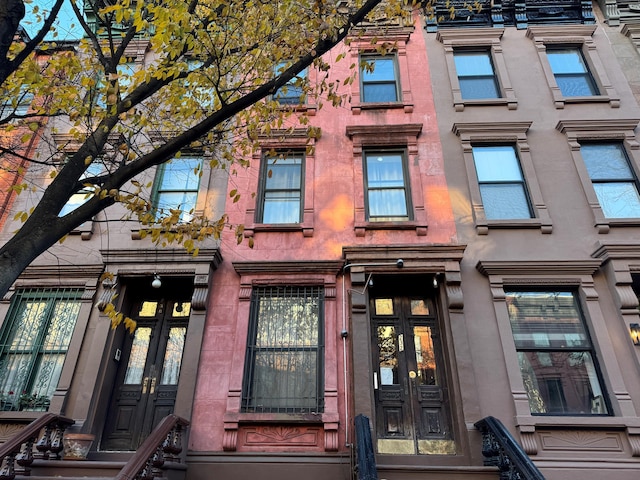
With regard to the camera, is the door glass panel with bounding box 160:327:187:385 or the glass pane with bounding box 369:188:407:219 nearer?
the door glass panel with bounding box 160:327:187:385

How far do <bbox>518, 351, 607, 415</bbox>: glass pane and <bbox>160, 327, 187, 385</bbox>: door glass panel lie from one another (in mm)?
6091

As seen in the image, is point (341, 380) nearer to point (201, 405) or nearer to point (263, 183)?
point (201, 405)

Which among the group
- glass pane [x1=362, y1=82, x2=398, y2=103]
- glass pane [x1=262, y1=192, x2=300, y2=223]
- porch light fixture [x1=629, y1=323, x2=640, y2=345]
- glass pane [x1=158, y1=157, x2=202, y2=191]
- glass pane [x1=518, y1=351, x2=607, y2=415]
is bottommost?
glass pane [x1=518, y1=351, x2=607, y2=415]

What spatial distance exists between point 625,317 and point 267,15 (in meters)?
7.93

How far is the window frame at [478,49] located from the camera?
1012 centimetres

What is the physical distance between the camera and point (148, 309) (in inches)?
338

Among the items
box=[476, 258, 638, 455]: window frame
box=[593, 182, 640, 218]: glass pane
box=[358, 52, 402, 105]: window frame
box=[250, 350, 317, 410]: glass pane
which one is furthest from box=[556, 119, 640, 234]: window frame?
box=[250, 350, 317, 410]: glass pane

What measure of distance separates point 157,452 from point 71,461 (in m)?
1.40

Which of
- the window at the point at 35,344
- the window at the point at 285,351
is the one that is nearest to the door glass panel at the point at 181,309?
the window at the point at 285,351

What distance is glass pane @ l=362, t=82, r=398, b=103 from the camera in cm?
1058

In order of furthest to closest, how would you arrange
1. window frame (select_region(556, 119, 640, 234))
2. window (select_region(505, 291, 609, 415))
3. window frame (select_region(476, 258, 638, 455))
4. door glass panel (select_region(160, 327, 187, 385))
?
window frame (select_region(556, 119, 640, 234))
door glass panel (select_region(160, 327, 187, 385))
window (select_region(505, 291, 609, 415))
window frame (select_region(476, 258, 638, 455))

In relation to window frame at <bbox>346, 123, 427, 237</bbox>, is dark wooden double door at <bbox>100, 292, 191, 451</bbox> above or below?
below

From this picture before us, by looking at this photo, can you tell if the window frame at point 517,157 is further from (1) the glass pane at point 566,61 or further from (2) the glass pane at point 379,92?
(1) the glass pane at point 566,61

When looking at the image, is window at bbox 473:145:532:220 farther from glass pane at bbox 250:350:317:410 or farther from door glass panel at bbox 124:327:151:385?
door glass panel at bbox 124:327:151:385
